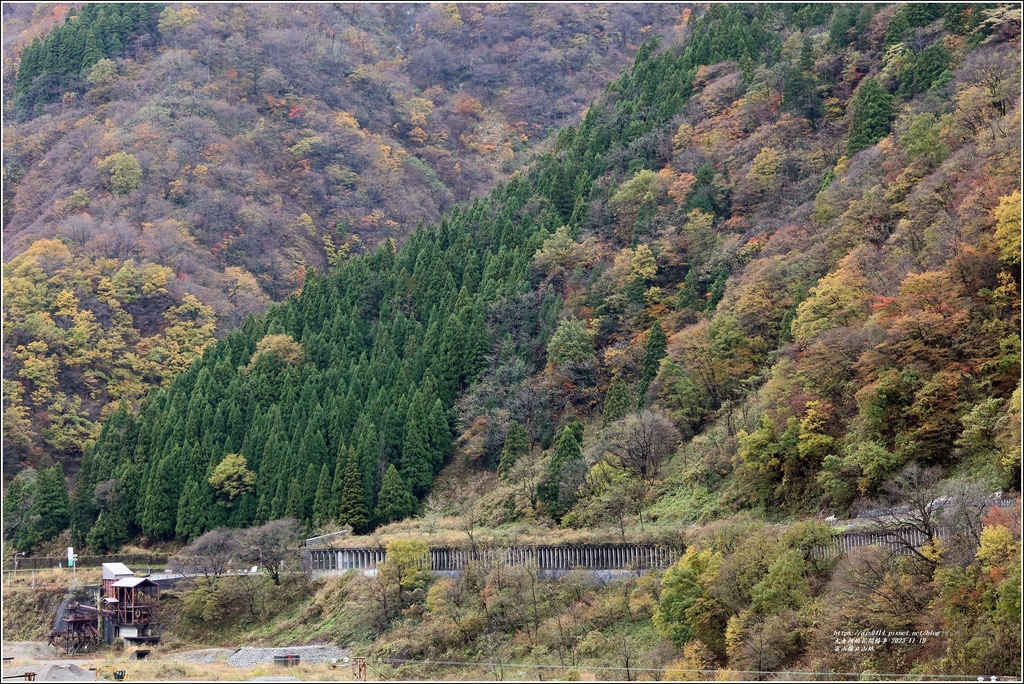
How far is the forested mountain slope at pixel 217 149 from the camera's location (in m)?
88.7

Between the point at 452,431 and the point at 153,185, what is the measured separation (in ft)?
170

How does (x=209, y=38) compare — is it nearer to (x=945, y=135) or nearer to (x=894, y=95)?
(x=894, y=95)

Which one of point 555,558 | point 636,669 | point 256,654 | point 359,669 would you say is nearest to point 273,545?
point 256,654

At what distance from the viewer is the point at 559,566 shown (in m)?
48.3

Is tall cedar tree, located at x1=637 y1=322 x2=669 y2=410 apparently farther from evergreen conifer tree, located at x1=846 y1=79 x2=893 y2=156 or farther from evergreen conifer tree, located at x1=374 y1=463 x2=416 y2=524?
evergreen conifer tree, located at x1=846 y1=79 x2=893 y2=156

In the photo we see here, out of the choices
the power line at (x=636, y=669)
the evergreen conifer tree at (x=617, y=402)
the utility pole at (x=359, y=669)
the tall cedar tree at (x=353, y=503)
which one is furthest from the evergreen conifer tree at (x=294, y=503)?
the power line at (x=636, y=669)

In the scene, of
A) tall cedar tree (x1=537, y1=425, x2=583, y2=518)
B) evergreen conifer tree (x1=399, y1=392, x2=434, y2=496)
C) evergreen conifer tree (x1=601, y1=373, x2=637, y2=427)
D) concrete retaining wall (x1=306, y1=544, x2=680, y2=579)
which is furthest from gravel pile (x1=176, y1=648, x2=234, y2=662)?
evergreen conifer tree (x1=601, y1=373, x2=637, y2=427)

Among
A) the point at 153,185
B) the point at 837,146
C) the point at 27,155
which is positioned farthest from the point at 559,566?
the point at 27,155

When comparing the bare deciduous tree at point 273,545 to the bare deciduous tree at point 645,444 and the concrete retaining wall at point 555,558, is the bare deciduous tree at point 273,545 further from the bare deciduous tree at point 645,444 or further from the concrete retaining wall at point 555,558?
the bare deciduous tree at point 645,444

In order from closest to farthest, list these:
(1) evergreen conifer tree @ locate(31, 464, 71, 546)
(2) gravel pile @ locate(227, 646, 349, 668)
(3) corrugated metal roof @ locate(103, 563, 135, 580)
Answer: (2) gravel pile @ locate(227, 646, 349, 668) < (3) corrugated metal roof @ locate(103, 563, 135, 580) < (1) evergreen conifer tree @ locate(31, 464, 71, 546)

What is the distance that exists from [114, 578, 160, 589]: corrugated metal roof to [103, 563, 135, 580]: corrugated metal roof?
170cm

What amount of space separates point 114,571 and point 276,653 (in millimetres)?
12135

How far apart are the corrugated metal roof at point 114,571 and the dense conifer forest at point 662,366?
6881 millimetres

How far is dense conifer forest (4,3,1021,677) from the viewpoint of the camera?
39312 millimetres
